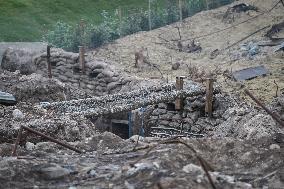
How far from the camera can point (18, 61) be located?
1559cm

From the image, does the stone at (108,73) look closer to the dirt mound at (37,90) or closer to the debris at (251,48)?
the dirt mound at (37,90)

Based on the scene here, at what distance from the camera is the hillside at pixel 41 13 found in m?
21.3

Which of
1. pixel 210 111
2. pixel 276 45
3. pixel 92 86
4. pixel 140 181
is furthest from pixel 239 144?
pixel 276 45

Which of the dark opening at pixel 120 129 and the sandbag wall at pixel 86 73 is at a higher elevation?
the sandbag wall at pixel 86 73

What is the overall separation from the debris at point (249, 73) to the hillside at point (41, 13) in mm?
9678

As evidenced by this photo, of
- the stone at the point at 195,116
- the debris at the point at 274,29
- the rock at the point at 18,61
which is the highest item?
the debris at the point at 274,29

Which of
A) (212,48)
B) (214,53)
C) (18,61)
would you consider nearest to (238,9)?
(212,48)

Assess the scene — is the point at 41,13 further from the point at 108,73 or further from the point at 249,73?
the point at 249,73

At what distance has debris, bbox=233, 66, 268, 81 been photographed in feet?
46.1

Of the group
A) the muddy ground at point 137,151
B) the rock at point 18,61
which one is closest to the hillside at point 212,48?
the muddy ground at point 137,151

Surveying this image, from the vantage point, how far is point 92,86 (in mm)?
13750

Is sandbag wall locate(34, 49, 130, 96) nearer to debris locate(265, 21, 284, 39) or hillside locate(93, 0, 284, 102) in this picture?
hillside locate(93, 0, 284, 102)

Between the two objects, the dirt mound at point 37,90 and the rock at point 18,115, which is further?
the dirt mound at point 37,90

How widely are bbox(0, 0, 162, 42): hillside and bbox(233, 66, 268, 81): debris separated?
9.68 m
